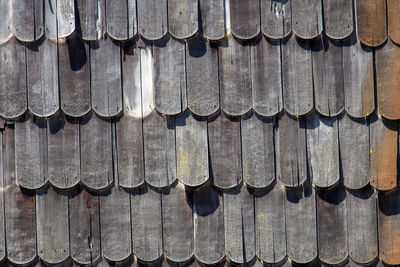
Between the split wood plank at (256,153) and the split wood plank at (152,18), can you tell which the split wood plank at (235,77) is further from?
the split wood plank at (152,18)

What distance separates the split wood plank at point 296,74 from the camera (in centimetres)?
208

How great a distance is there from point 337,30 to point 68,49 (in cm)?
126

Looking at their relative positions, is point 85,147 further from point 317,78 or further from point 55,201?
point 317,78

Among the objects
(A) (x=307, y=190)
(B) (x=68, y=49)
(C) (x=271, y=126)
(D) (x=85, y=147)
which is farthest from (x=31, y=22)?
(A) (x=307, y=190)

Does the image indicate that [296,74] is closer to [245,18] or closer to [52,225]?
[245,18]

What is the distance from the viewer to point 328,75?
6.84 ft

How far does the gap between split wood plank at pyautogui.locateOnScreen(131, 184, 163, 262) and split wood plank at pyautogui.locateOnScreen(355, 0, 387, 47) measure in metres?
1.23

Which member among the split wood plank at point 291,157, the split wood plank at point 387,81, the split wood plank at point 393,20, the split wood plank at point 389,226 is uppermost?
the split wood plank at point 393,20

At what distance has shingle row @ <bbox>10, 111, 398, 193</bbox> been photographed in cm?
207

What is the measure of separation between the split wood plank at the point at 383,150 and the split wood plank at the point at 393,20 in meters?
0.38

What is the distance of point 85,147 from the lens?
2070 millimetres

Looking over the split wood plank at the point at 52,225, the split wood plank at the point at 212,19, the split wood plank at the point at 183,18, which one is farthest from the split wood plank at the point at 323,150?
the split wood plank at the point at 52,225

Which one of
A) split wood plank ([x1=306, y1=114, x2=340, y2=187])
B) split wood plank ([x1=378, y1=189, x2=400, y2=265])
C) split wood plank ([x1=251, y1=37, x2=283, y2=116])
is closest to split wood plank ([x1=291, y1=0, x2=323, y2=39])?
split wood plank ([x1=251, y1=37, x2=283, y2=116])

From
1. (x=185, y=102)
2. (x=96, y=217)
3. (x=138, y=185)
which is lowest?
(x=96, y=217)
